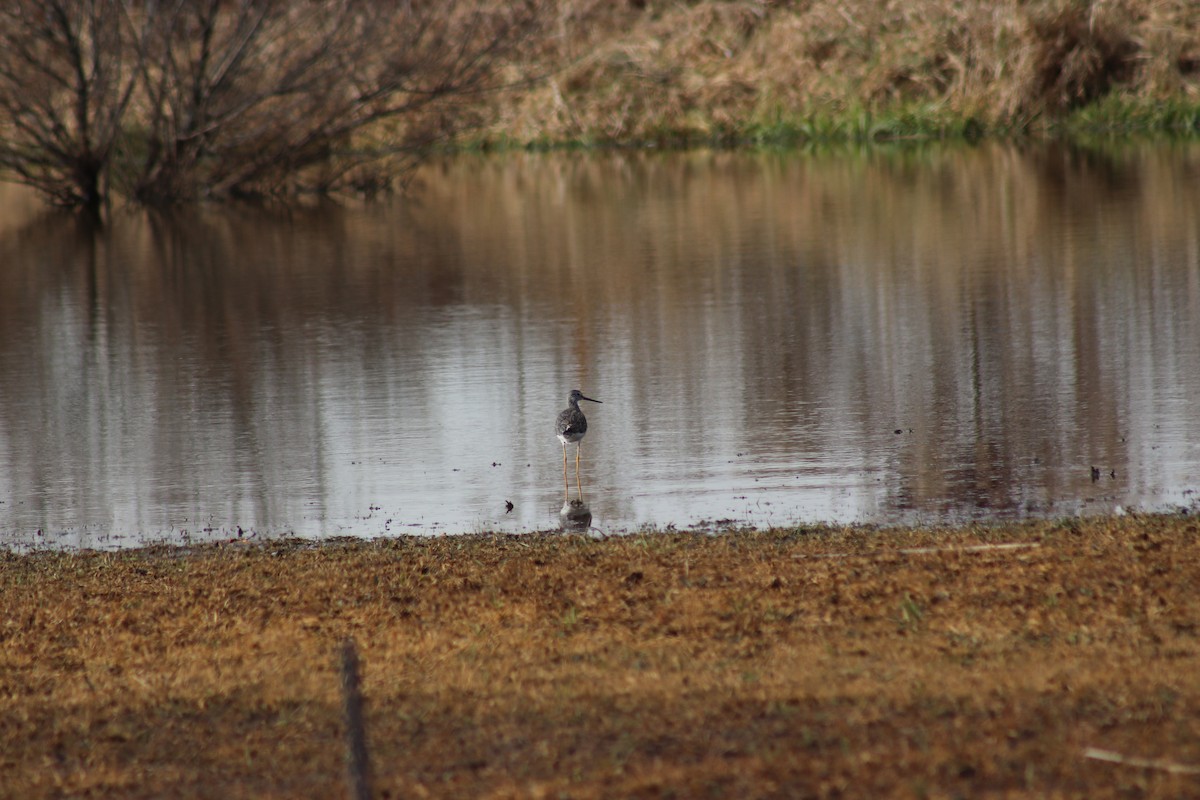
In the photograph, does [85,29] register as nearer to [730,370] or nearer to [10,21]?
[10,21]

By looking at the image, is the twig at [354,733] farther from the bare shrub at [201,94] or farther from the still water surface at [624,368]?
the bare shrub at [201,94]

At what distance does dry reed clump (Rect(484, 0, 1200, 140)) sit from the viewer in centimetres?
4288

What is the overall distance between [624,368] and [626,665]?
846 cm

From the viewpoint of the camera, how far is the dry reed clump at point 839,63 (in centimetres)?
4288

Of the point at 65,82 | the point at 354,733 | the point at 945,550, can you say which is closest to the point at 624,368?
the point at 945,550

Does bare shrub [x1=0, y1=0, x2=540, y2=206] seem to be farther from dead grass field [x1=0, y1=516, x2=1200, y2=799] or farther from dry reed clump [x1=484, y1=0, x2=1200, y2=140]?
dead grass field [x1=0, y1=516, x2=1200, y2=799]

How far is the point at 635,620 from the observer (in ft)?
25.1

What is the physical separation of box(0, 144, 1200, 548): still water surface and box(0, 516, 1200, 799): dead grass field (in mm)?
1284

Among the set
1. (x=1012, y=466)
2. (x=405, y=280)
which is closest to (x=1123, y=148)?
(x=405, y=280)

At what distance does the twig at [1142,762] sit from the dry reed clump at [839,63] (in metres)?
39.0

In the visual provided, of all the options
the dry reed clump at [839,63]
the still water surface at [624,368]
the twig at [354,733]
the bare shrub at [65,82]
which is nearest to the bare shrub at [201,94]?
the bare shrub at [65,82]

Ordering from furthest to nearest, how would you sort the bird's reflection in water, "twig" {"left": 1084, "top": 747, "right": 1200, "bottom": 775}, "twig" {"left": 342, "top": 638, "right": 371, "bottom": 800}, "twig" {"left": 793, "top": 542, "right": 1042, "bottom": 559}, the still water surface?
the still water surface
the bird's reflection in water
"twig" {"left": 793, "top": 542, "right": 1042, "bottom": 559}
"twig" {"left": 1084, "top": 747, "right": 1200, "bottom": 775}
"twig" {"left": 342, "top": 638, "right": 371, "bottom": 800}

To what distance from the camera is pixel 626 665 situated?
6965mm

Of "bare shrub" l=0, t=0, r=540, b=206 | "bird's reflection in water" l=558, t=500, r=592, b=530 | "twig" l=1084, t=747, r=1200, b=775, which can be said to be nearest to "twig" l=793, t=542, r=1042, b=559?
"bird's reflection in water" l=558, t=500, r=592, b=530
